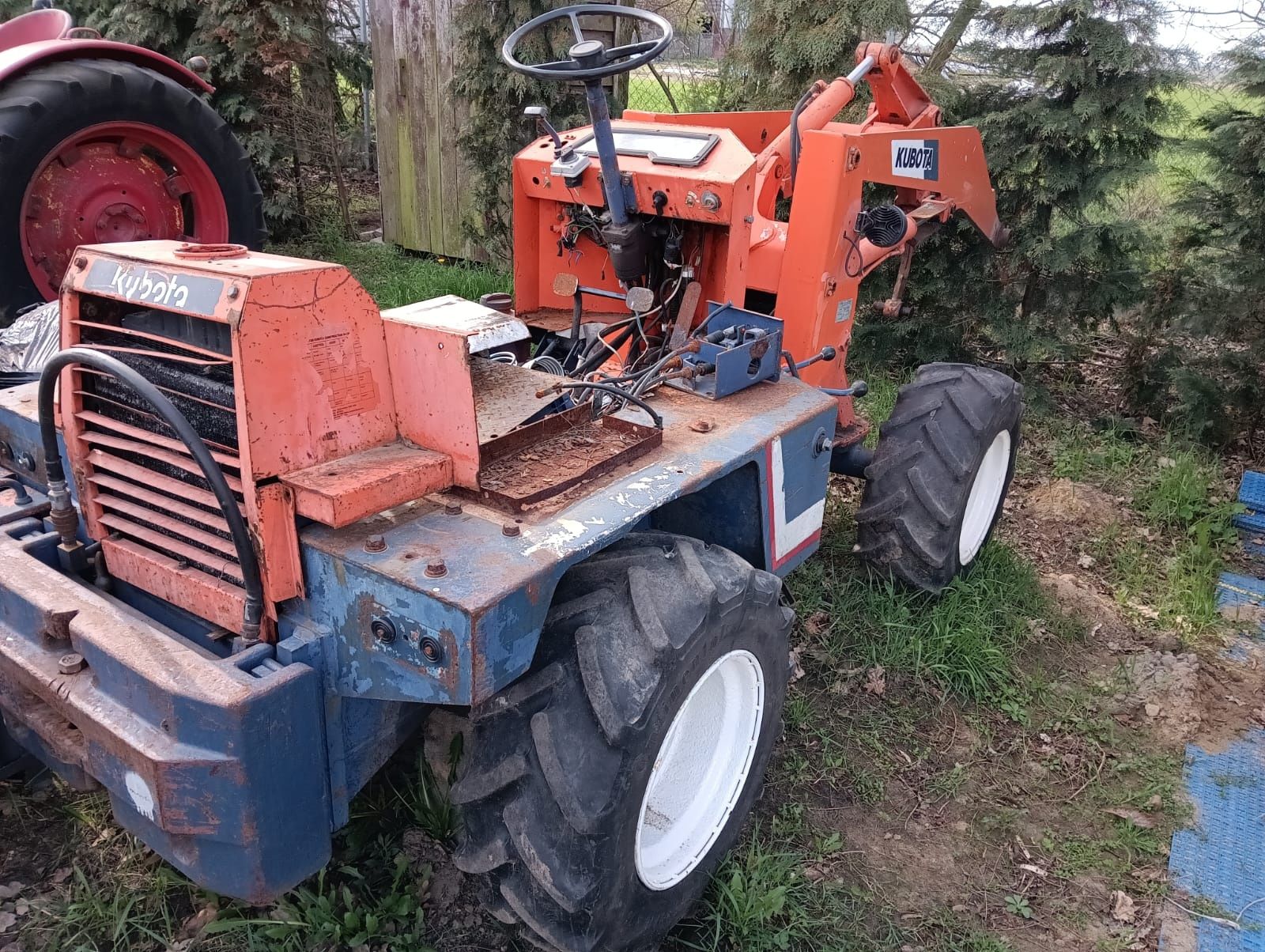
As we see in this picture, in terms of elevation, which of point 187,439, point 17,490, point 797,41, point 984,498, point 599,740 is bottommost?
point 984,498

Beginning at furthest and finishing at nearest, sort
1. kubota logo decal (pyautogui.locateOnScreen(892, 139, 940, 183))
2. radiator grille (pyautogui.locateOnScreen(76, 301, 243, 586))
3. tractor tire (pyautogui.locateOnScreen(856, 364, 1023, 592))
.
Result: kubota logo decal (pyautogui.locateOnScreen(892, 139, 940, 183))
tractor tire (pyautogui.locateOnScreen(856, 364, 1023, 592))
radiator grille (pyautogui.locateOnScreen(76, 301, 243, 586))

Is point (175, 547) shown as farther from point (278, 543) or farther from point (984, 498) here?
point (984, 498)

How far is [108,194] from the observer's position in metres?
3.88

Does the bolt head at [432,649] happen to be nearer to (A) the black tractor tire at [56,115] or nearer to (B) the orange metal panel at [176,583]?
(B) the orange metal panel at [176,583]

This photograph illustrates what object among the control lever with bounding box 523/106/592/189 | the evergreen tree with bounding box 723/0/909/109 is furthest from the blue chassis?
the evergreen tree with bounding box 723/0/909/109

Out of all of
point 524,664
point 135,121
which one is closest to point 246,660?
point 524,664

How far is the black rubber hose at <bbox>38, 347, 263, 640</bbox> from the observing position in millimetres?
1763

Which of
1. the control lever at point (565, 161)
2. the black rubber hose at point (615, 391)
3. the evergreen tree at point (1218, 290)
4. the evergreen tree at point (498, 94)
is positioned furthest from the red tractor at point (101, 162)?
the evergreen tree at point (1218, 290)

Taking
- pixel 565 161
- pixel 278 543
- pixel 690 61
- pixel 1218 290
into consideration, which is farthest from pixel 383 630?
pixel 690 61

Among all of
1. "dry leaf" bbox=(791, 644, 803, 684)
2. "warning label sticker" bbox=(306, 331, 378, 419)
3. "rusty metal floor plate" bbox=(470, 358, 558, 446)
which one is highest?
"warning label sticker" bbox=(306, 331, 378, 419)

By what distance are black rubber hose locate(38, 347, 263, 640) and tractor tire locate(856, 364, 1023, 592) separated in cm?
218

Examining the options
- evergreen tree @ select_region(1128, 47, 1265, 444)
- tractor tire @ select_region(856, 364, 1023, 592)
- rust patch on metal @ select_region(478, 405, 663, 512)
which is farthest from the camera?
evergreen tree @ select_region(1128, 47, 1265, 444)

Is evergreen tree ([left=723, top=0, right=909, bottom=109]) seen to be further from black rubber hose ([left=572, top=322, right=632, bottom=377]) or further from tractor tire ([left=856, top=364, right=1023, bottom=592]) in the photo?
black rubber hose ([left=572, top=322, right=632, bottom=377])

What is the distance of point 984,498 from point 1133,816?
4.47 feet
